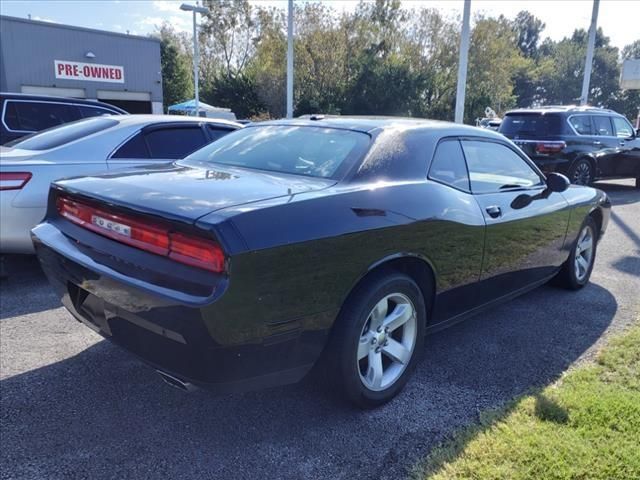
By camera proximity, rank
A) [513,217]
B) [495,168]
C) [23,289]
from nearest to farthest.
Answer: [513,217] → [495,168] → [23,289]

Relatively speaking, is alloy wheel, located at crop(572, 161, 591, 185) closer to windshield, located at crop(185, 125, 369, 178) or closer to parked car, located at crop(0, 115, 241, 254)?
parked car, located at crop(0, 115, 241, 254)

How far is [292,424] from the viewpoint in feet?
8.64

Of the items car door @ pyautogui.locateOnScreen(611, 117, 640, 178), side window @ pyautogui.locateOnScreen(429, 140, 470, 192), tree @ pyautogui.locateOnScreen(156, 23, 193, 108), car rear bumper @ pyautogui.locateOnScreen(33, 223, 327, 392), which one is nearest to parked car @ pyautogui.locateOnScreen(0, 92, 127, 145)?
side window @ pyautogui.locateOnScreen(429, 140, 470, 192)

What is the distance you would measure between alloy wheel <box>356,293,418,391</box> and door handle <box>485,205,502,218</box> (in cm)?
92

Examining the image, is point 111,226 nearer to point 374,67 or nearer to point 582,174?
point 582,174

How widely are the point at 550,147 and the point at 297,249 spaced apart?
8905mm

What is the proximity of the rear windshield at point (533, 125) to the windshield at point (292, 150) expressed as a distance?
794cm

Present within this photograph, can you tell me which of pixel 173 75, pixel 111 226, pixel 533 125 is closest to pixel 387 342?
pixel 111 226

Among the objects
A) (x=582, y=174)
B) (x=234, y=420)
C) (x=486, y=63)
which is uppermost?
(x=486, y=63)

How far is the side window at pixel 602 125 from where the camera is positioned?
1059 centimetres

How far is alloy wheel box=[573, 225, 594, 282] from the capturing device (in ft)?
15.3

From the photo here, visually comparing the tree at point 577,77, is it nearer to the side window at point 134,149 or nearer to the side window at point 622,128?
the side window at point 622,128

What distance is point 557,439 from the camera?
249 cm

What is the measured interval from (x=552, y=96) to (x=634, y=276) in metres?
72.1
